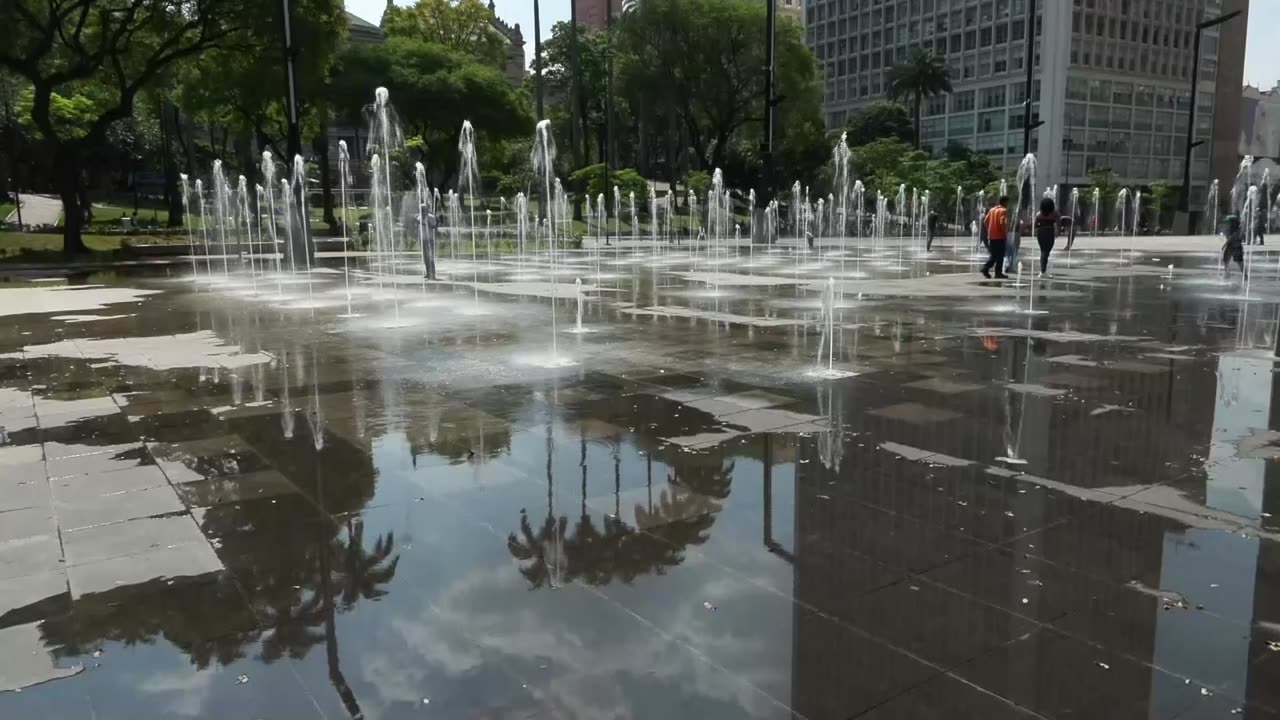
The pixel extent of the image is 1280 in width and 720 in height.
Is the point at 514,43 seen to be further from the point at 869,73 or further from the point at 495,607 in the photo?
the point at 495,607

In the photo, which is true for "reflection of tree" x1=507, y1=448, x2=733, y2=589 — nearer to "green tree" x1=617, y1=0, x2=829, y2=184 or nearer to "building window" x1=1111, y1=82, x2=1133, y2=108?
"green tree" x1=617, y1=0, x2=829, y2=184

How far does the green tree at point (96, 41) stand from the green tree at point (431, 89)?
47.6 ft

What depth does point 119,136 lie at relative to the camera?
60000 mm

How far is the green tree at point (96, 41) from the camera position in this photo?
26469 millimetres

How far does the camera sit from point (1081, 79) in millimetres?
83625

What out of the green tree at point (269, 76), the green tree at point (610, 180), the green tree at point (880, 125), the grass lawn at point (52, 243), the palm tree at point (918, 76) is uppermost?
the palm tree at point (918, 76)

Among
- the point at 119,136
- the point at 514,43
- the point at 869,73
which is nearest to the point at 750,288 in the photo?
the point at 119,136

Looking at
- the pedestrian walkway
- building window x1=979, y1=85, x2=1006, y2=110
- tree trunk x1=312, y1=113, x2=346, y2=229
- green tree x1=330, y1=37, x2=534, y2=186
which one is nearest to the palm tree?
building window x1=979, y1=85, x2=1006, y2=110

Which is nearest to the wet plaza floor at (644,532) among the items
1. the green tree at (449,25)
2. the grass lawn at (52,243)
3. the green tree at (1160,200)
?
the grass lawn at (52,243)

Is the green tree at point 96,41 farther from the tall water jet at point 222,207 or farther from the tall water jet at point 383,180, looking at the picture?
the tall water jet at point 383,180

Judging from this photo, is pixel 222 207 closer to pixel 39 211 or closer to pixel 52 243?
pixel 52 243

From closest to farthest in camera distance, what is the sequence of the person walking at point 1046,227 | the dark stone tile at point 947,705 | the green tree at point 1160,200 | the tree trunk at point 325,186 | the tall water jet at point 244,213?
the dark stone tile at point 947,705 → the person walking at point 1046,227 → the tall water jet at point 244,213 → the tree trunk at point 325,186 → the green tree at point 1160,200

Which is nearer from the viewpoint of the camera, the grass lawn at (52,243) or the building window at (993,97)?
the grass lawn at (52,243)

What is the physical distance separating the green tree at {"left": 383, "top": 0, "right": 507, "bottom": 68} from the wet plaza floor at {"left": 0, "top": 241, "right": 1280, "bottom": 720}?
171 feet
